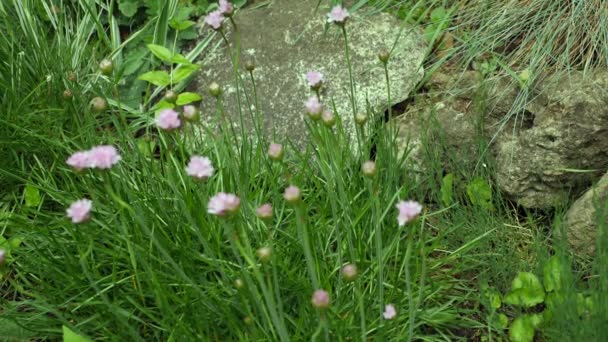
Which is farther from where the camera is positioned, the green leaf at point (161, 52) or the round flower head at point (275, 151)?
the green leaf at point (161, 52)

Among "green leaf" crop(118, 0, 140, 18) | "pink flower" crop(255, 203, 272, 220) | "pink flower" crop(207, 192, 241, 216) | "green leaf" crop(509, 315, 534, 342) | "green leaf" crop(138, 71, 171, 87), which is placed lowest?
"green leaf" crop(509, 315, 534, 342)

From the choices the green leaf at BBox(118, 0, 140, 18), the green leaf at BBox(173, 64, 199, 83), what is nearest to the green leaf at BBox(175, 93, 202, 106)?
the green leaf at BBox(173, 64, 199, 83)

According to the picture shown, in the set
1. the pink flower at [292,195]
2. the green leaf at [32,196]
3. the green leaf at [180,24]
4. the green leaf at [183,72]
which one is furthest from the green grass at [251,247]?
the green leaf at [180,24]

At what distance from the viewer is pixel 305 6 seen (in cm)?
320

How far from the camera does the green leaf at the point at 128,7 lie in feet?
10.6

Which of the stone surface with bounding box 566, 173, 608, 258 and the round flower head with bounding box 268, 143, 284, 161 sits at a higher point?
the round flower head with bounding box 268, 143, 284, 161

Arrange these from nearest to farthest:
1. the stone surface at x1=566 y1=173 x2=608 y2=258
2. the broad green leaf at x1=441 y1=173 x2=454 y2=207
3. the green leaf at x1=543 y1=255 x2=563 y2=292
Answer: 1. the green leaf at x1=543 y1=255 x2=563 y2=292
2. the stone surface at x1=566 y1=173 x2=608 y2=258
3. the broad green leaf at x1=441 y1=173 x2=454 y2=207

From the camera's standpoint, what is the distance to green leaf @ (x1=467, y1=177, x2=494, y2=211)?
2.33m

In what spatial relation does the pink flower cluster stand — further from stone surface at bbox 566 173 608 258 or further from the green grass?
stone surface at bbox 566 173 608 258

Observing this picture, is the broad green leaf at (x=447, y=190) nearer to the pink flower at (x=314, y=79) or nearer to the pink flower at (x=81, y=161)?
the pink flower at (x=314, y=79)

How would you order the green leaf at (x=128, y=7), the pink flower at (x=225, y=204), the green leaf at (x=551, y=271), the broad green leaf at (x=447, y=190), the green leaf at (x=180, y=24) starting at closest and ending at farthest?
the pink flower at (x=225, y=204), the green leaf at (x=551, y=271), the broad green leaf at (x=447, y=190), the green leaf at (x=180, y=24), the green leaf at (x=128, y=7)

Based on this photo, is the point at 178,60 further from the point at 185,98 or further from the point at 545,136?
the point at 545,136

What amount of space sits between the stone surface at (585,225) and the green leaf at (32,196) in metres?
1.65

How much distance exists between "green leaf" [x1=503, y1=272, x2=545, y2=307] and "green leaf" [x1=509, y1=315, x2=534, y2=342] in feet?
0.17
